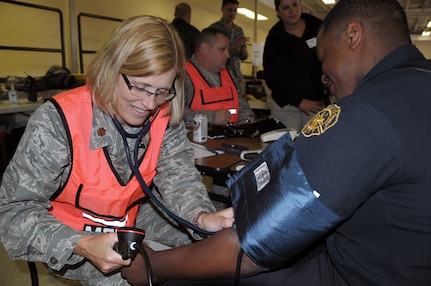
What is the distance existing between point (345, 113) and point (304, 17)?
8.17 ft

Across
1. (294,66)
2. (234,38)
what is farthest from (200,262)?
(234,38)

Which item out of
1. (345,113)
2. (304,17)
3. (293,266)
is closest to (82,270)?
(293,266)

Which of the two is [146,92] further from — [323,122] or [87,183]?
[323,122]

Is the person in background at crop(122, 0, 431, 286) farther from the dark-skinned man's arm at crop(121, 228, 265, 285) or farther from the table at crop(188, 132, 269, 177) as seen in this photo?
the table at crop(188, 132, 269, 177)

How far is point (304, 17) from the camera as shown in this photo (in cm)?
294

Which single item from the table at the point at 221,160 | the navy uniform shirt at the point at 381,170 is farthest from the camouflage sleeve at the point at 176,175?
the navy uniform shirt at the point at 381,170

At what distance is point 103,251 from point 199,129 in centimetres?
101

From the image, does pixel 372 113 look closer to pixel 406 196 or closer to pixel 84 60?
pixel 406 196

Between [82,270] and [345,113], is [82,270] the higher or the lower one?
the lower one

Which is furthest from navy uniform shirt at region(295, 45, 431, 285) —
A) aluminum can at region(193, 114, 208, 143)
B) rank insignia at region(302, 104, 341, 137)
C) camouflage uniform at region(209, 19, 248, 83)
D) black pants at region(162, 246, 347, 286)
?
camouflage uniform at region(209, 19, 248, 83)

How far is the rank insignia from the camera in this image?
70cm

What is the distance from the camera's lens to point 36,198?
981 millimetres

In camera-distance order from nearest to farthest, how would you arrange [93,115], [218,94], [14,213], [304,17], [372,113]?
[372,113] < [14,213] < [93,115] < [218,94] < [304,17]

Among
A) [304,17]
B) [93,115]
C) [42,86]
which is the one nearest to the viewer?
[93,115]
